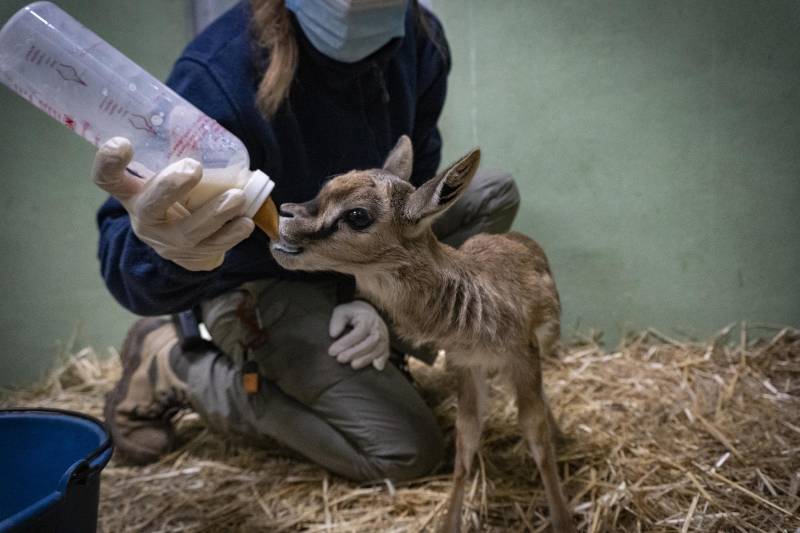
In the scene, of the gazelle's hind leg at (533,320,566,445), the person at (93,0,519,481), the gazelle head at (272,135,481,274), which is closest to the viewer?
the gazelle head at (272,135,481,274)

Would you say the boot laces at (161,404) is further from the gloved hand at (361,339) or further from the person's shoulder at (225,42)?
the person's shoulder at (225,42)

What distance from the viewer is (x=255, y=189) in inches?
64.1

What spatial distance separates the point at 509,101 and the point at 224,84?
1440mm

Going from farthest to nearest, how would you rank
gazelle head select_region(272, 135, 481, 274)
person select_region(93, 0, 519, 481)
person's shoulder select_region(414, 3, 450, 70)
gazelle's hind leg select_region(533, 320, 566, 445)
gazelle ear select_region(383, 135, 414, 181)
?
person's shoulder select_region(414, 3, 450, 70) → gazelle's hind leg select_region(533, 320, 566, 445) → person select_region(93, 0, 519, 481) → gazelle ear select_region(383, 135, 414, 181) → gazelle head select_region(272, 135, 481, 274)

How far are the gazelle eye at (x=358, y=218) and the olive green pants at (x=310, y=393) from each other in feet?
2.79

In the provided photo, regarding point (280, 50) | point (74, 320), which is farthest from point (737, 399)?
point (74, 320)

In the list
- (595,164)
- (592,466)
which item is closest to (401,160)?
(592,466)

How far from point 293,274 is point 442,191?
1.08m

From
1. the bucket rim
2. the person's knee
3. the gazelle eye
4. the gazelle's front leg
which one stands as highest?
the gazelle eye

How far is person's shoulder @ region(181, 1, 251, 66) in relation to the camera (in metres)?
2.15

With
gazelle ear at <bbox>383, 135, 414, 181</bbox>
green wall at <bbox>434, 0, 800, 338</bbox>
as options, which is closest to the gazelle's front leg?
gazelle ear at <bbox>383, 135, 414, 181</bbox>

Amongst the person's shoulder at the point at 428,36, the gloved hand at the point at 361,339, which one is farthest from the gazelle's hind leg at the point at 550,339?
the person's shoulder at the point at 428,36

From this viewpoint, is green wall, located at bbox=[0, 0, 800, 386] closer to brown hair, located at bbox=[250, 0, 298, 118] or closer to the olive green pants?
brown hair, located at bbox=[250, 0, 298, 118]

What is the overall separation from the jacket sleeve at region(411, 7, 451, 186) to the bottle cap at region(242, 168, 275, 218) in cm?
121
